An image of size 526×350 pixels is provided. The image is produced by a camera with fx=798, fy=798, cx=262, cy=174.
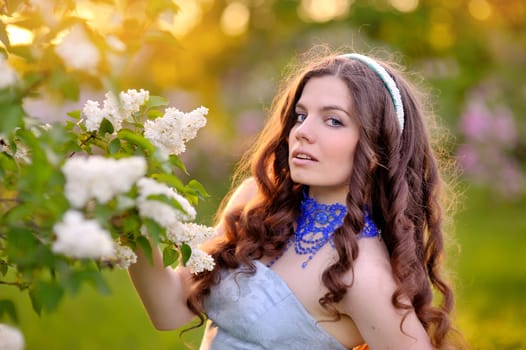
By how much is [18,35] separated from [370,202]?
1242 millimetres

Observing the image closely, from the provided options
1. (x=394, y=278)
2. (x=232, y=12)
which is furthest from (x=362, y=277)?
(x=232, y=12)

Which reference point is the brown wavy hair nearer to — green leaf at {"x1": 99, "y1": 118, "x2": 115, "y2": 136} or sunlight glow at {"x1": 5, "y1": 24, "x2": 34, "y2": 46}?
green leaf at {"x1": 99, "y1": 118, "x2": 115, "y2": 136}

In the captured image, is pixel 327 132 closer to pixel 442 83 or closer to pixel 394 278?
pixel 394 278

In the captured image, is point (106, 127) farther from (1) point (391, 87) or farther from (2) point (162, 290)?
(1) point (391, 87)

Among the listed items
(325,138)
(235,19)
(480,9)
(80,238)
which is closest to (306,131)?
(325,138)

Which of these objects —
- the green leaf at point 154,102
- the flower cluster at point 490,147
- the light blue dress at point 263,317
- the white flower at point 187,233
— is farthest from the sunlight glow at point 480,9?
the white flower at point 187,233

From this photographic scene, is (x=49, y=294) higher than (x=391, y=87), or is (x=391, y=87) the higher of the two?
(x=391, y=87)

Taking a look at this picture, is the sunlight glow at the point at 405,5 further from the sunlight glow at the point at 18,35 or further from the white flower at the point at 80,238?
the white flower at the point at 80,238

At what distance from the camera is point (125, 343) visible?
17.3 ft

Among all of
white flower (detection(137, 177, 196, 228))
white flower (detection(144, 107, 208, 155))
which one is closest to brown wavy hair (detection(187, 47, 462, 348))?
white flower (detection(144, 107, 208, 155))

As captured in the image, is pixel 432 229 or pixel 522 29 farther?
pixel 522 29

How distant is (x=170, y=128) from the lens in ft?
6.41

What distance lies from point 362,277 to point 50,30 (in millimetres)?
1159

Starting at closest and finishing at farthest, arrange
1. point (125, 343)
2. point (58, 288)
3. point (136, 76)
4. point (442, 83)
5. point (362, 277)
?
point (58, 288) < point (362, 277) < point (125, 343) < point (442, 83) < point (136, 76)
